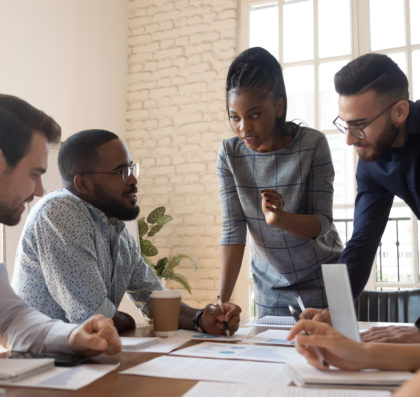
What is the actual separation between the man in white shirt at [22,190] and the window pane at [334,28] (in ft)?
11.8

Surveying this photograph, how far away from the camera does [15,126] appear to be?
1.25 meters

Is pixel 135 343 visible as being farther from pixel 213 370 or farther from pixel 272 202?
pixel 272 202

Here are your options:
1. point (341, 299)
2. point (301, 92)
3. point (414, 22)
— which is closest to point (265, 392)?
point (341, 299)

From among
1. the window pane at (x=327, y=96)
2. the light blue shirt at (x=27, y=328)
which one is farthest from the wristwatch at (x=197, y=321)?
the window pane at (x=327, y=96)

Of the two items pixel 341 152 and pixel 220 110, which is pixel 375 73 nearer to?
pixel 341 152

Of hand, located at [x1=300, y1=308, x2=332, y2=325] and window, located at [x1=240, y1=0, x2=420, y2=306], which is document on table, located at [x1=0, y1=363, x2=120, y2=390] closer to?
hand, located at [x1=300, y1=308, x2=332, y2=325]

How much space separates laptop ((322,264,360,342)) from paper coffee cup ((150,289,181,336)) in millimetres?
538

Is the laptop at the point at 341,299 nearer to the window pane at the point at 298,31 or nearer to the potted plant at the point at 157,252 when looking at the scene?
the potted plant at the point at 157,252

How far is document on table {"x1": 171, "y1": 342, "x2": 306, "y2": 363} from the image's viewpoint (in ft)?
3.51

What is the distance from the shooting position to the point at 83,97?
4.64 metres

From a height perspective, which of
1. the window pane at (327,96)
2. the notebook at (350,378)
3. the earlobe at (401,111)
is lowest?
the notebook at (350,378)

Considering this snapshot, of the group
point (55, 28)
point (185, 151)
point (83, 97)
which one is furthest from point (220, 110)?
point (55, 28)

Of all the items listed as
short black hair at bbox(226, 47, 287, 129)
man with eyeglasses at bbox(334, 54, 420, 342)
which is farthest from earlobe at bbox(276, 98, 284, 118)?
man with eyeglasses at bbox(334, 54, 420, 342)

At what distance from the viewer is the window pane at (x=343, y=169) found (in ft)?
14.1
